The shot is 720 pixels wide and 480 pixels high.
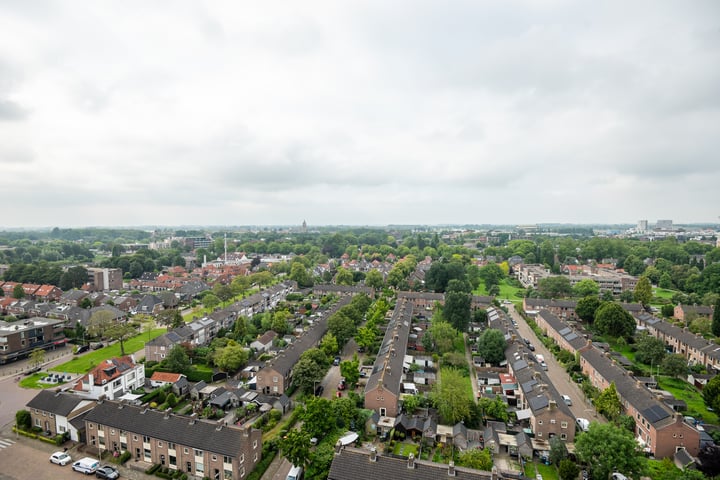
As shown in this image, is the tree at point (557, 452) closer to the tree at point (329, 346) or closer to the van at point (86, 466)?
the tree at point (329, 346)

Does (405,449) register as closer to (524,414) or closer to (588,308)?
(524,414)

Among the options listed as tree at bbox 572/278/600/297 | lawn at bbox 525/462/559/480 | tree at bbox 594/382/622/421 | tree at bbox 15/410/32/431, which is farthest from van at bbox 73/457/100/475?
tree at bbox 572/278/600/297

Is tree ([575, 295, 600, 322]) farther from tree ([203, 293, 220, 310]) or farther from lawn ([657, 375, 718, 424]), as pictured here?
tree ([203, 293, 220, 310])

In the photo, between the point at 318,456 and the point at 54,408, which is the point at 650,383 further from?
the point at 54,408

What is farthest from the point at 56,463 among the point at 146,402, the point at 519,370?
the point at 519,370

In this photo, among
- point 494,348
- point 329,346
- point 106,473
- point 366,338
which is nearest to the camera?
point 106,473

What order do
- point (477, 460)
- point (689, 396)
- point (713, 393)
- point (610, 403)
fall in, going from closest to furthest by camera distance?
point (477, 460)
point (610, 403)
point (713, 393)
point (689, 396)

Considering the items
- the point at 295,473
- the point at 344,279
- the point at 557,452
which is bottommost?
the point at 295,473

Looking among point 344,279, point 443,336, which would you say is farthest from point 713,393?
point 344,279
